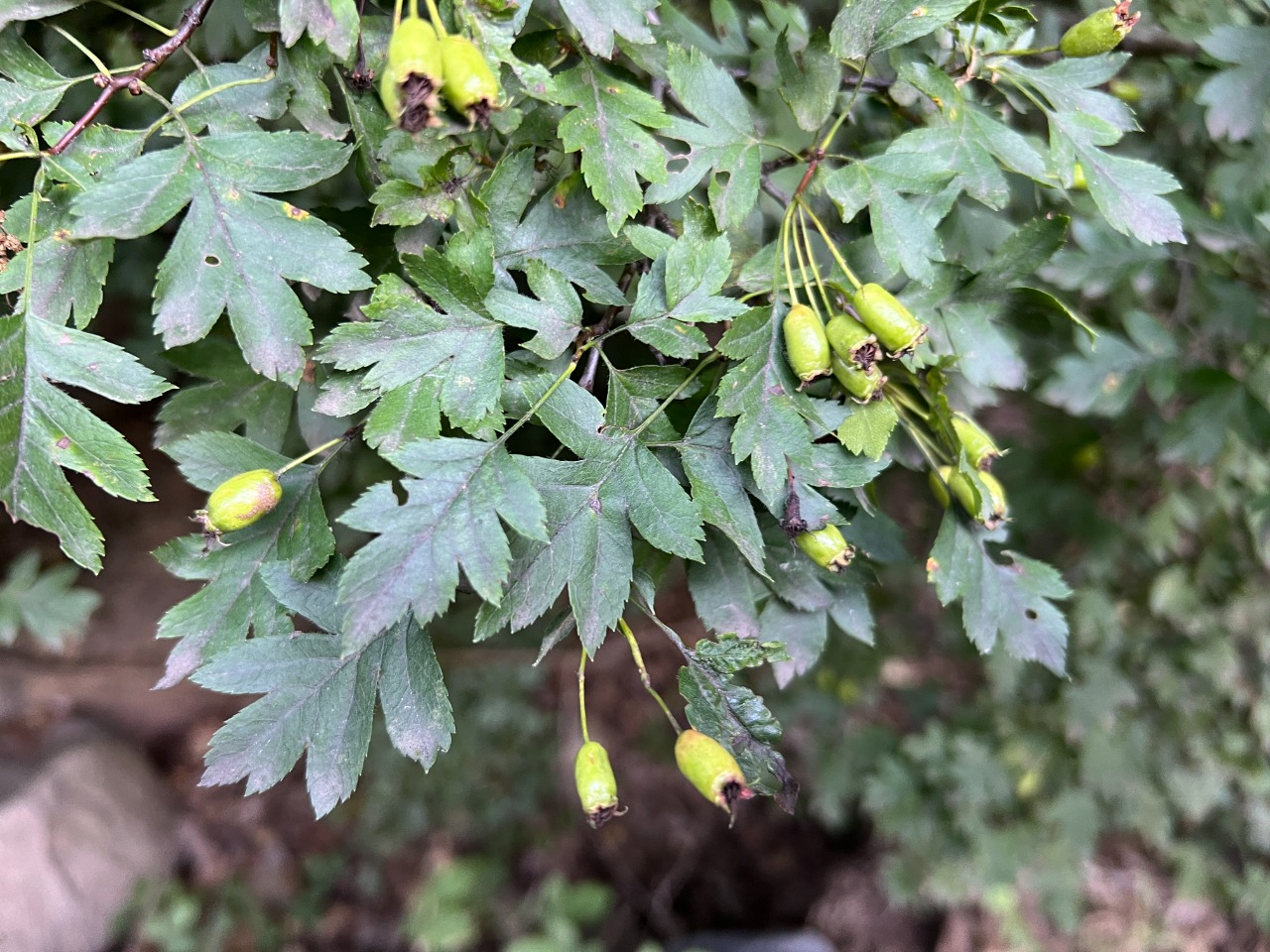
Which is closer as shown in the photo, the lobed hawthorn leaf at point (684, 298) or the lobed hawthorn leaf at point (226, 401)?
the lobed hawthorn leaf at point (684, 298)

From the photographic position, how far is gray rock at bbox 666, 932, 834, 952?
9.06 ft

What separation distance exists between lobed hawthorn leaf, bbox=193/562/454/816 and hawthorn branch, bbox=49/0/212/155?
53 centimetres

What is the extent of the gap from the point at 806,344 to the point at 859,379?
80mm

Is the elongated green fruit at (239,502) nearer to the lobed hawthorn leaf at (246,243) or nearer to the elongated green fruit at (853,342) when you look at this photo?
the lobed hawthorn leaf at (246,243)

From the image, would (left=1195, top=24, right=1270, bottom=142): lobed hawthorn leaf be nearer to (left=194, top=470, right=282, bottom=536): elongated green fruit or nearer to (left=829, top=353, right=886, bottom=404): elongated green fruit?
(left=829, top=353, right=886, bottom=404): elongated green fruit

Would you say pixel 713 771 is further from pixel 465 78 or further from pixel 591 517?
pixel 465 78

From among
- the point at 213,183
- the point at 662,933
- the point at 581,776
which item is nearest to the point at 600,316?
the point at 213,183

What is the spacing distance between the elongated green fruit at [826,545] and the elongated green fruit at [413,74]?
625 millimetres

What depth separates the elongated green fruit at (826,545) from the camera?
3.25 ft

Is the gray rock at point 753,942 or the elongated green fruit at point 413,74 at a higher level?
the elongated green fruit at point 413,74

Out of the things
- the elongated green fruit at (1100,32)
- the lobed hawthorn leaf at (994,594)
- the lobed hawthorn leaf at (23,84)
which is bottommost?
the lobed hawthorn leaf at (994,594)

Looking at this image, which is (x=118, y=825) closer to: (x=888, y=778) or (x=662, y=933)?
(x=662, y=933)

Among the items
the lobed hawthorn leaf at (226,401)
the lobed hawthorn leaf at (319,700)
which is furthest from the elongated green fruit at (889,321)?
the lobed hawthorn leaf at (226,401)

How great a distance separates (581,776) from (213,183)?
2.65ft
